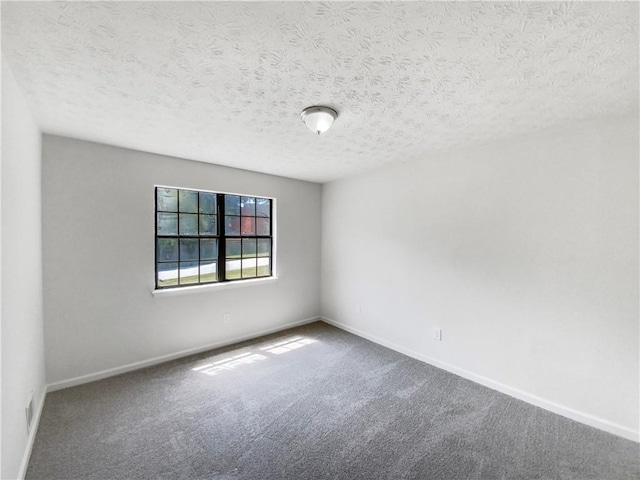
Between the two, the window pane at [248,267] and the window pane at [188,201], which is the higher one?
the window pane at [188,201]

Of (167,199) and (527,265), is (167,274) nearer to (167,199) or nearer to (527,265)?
(167,199)

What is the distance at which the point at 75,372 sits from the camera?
2.53 meters

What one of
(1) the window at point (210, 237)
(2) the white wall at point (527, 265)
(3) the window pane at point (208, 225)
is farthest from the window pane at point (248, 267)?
(2) the white wall at point (527, 265)

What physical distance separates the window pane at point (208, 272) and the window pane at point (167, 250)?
0.34 meters

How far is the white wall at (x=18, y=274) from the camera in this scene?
1.41m

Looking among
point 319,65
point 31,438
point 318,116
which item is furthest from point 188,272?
point 319,65

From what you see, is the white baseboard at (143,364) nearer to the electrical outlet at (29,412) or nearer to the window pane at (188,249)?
the electrical outlet at (29,412)

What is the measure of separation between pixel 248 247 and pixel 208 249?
561mm

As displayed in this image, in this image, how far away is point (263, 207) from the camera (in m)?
3.96

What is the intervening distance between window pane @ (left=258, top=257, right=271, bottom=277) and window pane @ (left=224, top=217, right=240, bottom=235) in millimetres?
557

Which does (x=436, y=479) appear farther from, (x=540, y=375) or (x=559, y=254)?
(x=559, y=254)

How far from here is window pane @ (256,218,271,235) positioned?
3.91 m

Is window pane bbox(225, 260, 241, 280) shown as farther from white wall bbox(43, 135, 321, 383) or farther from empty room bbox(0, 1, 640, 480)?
white wall bbox(43, 135, 321, 383)

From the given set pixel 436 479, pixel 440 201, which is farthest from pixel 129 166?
pixel 436 479
